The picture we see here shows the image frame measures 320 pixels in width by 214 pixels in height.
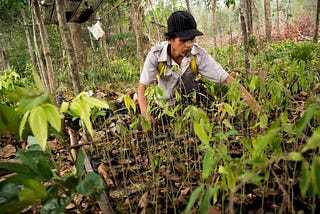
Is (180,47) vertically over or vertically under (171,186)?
over

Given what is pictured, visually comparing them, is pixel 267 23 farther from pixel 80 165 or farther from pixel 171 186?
pixel 80 165

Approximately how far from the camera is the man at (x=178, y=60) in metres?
1.87

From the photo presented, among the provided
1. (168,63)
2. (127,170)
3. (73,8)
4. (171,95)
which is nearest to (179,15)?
(168,63)

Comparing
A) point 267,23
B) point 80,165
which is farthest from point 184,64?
point 267,23

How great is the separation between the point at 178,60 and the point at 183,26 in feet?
1.25

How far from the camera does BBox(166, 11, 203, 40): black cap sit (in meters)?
1.83

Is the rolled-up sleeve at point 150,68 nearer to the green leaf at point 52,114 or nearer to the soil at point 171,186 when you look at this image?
the soil at point 171,186

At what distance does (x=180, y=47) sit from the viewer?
1958mm

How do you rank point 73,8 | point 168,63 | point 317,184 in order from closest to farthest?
point 317,184 → point 168,63 → point 73,8

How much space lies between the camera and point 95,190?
0.69 m

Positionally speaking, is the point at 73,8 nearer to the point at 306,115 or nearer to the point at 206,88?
the point at 206,88

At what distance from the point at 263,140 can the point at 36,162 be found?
0.59 metres

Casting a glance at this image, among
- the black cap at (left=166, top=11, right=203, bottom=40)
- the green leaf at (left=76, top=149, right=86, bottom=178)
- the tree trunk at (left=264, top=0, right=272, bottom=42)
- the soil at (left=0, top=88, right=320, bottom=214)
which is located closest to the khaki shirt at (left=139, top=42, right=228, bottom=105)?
the black cap at (left=166, top=11, right=203, bottom=40)

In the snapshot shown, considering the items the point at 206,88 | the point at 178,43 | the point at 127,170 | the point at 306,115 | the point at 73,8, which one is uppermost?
the point at 73,8
